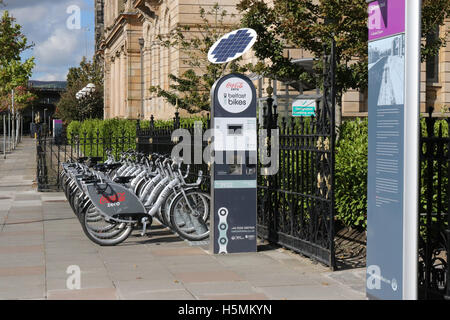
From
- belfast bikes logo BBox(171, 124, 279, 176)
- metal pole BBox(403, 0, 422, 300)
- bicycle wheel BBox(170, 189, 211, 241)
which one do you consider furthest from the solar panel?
metal pole BBox(403, 0, 422, 300)

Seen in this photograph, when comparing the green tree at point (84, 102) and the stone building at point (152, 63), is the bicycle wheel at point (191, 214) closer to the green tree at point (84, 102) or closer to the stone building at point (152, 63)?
the stone building at point (152, 63)

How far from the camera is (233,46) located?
9.48m

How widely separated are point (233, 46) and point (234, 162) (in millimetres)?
1571

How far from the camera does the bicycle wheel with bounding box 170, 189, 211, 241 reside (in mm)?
10305

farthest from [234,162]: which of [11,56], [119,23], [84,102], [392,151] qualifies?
[84,102]

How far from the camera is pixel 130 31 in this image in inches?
1877

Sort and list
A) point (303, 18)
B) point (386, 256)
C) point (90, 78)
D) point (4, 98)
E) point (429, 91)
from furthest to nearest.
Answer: point (90, 78) → point (4, 98) → point (429, 91) → point (303, 18) → point (386, 256)

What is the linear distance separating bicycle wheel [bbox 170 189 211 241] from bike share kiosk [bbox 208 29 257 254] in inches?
44.3

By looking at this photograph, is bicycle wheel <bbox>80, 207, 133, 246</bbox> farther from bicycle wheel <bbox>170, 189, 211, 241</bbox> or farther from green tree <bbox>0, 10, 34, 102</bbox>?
green tree <bbox>0, 10, 34, 102</bbox>

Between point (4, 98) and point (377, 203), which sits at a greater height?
point (4, 98)
